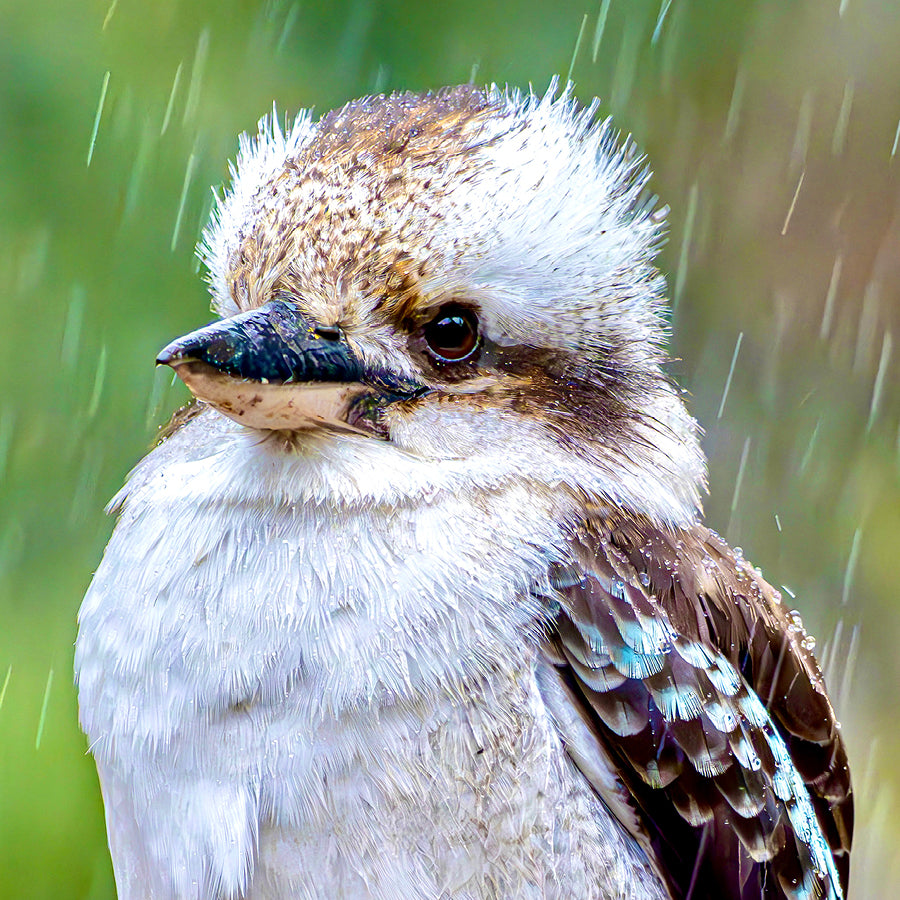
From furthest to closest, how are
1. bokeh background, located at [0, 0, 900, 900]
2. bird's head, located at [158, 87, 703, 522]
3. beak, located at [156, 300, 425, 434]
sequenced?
bokeh background, located at [0, 0, 900, 900], bird's head, located at [158, 87, 703, 522], beak, located at [156, 300, 425, 434]

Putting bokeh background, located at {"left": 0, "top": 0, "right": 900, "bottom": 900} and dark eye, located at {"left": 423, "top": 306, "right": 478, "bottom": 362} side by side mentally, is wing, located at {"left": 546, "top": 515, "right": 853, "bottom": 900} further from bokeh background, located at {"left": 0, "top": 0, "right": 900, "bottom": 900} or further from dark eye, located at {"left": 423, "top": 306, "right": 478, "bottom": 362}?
bokeh background, located at {"left": 0, "top": 0, "right": 900, "bottom": 900}

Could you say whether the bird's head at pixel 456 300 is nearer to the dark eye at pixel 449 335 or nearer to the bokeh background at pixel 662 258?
the dark eye at pixel 449 335

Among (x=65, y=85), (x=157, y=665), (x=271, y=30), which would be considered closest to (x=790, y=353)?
(x=271, y=30)

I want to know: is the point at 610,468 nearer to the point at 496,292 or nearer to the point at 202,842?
the point at 496,292

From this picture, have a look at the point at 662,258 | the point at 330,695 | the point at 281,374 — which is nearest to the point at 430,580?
the point at 330,695

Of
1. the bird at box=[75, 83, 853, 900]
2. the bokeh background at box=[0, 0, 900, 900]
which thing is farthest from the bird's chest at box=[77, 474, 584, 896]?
the bokeh background at box=[0, 0, 900, 900]

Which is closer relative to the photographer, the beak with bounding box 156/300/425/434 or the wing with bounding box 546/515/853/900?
the beak with bounding box 156/300/425/434

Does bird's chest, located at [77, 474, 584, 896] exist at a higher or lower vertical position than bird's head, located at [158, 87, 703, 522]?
lower

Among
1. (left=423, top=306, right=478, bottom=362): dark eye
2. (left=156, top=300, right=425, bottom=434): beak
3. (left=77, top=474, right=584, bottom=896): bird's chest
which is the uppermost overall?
(left=423, top=306, right=478, bottom=362): dark eye

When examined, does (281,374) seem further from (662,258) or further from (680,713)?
(662,258)
